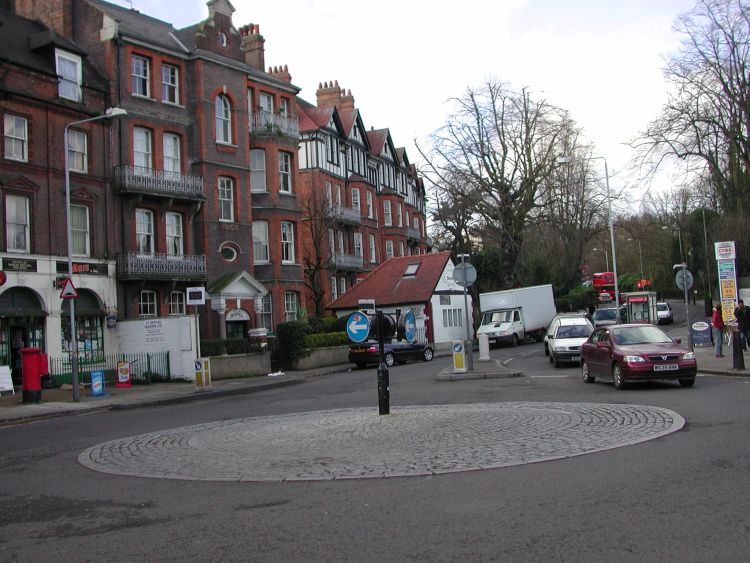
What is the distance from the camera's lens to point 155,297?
102 ft

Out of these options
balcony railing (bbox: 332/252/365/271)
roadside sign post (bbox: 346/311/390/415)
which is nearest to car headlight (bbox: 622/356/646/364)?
roadside sign post (bbox: 346/311/390/415)

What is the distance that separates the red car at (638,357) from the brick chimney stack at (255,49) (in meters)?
28.7

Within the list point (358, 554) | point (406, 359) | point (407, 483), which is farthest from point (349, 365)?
point (358, 554)

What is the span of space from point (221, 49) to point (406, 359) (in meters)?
17.6

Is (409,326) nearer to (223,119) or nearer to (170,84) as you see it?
(170,84)

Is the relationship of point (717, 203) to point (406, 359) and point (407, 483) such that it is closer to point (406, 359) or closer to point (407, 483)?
point (406, 359)

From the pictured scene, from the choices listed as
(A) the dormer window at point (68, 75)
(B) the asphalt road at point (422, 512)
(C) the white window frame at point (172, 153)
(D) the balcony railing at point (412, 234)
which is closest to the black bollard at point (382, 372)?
(B) the asphalt road at point (422, 512)

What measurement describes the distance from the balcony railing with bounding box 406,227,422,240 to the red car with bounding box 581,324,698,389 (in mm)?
45037

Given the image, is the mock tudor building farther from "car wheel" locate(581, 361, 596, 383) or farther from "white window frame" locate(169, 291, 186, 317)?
"car wheel" locate(581, 361, 596, 383)

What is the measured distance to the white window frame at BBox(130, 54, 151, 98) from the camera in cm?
3080

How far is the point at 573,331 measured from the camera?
25.4 metres

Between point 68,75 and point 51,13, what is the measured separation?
20.1ft

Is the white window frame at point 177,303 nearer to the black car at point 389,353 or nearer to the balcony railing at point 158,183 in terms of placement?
the balcony railing at point 158,183

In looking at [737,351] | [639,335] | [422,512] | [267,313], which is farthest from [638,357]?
[267,313]
